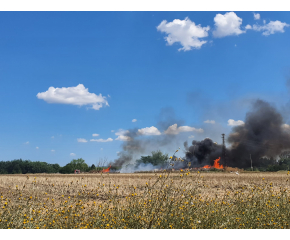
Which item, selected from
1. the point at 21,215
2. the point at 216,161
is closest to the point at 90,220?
the point at 21,215

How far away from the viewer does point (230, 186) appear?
74.8 feet

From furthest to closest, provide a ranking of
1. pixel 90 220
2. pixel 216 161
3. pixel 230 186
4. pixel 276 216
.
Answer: pixel 216 161 → pixel 230 186 → pixel 276 216 → pixel 90 220

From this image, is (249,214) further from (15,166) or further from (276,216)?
(15,166)

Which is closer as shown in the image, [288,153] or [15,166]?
[288,153]

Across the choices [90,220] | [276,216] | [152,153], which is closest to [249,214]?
[276,216]

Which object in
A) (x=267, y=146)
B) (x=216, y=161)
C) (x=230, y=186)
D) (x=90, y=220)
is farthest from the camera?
(x=267, y=146)

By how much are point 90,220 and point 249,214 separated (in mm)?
4527

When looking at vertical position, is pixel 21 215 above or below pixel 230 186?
above

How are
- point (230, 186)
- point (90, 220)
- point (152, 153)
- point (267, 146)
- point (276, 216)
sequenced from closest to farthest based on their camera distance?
point (90, 220), point (276, 216), point (230, 186), point (267, 146), point (152, 153)

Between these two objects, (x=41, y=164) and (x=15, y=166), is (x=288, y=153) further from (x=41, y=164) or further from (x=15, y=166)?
(x=15, y=166)

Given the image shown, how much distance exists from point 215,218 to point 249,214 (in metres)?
1.17

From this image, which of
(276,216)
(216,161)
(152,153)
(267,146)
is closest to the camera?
(276,216)

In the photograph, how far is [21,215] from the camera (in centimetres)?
695

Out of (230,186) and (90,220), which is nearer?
(90,220)
